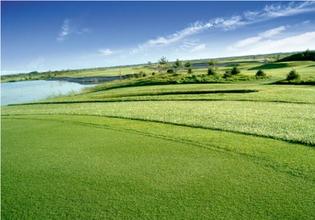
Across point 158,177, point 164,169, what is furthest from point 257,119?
point 158,177

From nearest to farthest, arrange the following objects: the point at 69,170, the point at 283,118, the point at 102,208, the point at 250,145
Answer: the point at 102,208 → the point at 69,170 → the point at 250,145 → the point at 283,118

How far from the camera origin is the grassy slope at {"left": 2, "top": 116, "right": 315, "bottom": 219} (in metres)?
6.14

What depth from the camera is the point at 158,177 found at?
25.6 ft

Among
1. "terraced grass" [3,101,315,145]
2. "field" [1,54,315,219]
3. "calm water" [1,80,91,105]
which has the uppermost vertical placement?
"field" [1,54,315,219]

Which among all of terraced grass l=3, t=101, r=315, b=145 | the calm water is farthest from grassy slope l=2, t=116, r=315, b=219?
the calm water

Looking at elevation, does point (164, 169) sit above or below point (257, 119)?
above

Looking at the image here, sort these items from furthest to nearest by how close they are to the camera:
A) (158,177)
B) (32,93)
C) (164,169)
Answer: (32,93), (164,169), (158,177)

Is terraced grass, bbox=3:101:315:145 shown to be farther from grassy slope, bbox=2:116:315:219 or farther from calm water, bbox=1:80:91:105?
calm water, bbox=1:80:91:105

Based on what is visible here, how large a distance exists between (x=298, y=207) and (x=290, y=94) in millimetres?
20509

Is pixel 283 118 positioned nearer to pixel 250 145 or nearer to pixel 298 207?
pixel 250 145

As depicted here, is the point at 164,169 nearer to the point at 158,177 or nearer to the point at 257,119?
the point at 158,177

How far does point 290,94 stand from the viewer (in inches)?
968

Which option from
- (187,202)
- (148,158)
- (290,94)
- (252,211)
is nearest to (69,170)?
(148,158)

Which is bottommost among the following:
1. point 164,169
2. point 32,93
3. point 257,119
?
point 32,93
